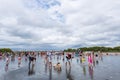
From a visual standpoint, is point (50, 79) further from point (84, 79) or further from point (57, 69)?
point (57, 69)

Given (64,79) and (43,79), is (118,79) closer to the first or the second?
(64,79)

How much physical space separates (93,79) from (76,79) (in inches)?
82.5

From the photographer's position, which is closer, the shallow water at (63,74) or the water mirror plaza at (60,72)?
the shallow water at (63,74)

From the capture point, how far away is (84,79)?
25344mm

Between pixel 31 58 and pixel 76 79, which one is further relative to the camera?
pixel 31 58

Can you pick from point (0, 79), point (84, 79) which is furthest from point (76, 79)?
point (0, 79)

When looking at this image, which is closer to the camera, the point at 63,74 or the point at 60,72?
the point at 63,74

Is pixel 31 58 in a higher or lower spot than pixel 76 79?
higher

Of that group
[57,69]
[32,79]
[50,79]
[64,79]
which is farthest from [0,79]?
[57,69]

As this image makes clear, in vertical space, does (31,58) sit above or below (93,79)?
above

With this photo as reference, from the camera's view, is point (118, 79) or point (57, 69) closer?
point (118, 79)

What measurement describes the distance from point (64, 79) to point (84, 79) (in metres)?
2.47

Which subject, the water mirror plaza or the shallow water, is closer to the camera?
the shallow water

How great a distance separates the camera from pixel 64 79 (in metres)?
25.6
